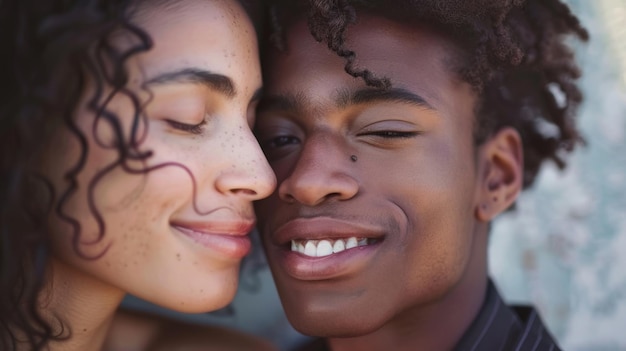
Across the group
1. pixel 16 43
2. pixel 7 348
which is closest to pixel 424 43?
pixel 16 43

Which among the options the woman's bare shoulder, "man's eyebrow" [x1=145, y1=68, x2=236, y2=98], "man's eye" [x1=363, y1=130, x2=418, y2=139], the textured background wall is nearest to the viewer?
"man's eyebrow" [x1=145, y1=68, x2=236, y2=98]

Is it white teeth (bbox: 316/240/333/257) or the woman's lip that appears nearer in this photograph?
the woman's lip

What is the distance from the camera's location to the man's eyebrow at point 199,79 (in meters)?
1.84

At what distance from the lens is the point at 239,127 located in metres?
2.01

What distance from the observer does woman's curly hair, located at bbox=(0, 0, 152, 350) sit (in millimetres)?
1707

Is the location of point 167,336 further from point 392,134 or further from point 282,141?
point 392,134

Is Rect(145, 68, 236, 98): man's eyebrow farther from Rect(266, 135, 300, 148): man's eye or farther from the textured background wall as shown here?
the textured background wall

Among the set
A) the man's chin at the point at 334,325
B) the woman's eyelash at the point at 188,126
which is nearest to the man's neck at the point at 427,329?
the man's chin at the point at 334,325

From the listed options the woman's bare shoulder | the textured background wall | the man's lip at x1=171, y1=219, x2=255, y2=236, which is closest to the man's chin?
the man's lip at x1=171, y1=219, x2=255, y2=236

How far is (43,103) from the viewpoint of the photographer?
1702mm

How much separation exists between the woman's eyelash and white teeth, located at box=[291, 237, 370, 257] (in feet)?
1.41

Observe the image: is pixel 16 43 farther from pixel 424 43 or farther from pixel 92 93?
pixel 424 43

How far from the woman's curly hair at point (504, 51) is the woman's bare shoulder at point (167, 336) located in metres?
1.11

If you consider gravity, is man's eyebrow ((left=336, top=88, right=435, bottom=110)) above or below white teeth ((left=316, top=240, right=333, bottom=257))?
above
